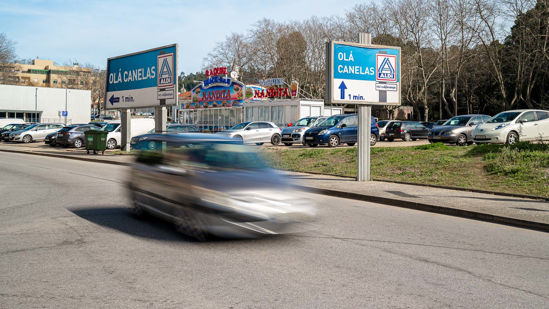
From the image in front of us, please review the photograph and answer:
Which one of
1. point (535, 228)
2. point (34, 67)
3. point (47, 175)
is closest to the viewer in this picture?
point (535, 228)

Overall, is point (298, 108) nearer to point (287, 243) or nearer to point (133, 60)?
point (133, 60)

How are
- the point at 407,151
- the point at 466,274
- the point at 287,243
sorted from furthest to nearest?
the point at 407,151 → the point at 287,243 → the point at 466,274

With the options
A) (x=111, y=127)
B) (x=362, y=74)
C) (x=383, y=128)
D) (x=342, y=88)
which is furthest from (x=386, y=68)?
(x=111, y=127)

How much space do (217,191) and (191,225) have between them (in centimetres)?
72

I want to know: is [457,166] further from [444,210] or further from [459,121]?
[459,121]

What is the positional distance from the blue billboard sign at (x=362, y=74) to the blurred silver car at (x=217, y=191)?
6664mm

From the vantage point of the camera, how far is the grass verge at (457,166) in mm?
12633

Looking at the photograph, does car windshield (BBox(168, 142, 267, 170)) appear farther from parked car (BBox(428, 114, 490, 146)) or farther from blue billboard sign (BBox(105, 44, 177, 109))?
parked car (BBox(428, 114, 490, 146))

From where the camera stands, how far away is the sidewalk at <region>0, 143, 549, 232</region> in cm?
904

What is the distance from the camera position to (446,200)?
35.3 ft

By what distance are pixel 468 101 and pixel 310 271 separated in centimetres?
5589

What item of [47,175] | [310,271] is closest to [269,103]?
[47,175]

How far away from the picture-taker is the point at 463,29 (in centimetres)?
4728

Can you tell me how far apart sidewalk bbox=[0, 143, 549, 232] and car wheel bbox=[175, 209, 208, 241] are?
8.42 ft
